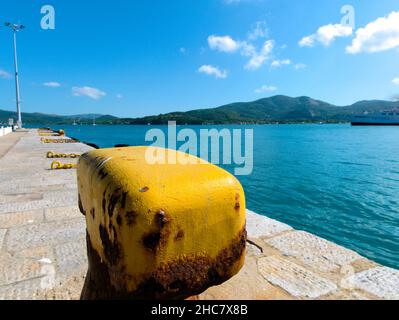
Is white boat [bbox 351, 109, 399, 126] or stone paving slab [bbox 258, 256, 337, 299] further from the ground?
white boat [bbox 351, 109, 399, 126]

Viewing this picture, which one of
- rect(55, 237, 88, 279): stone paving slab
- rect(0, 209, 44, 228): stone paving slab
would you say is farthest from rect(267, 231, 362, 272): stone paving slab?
rect(0, 209, 44, 228): stone paving slab

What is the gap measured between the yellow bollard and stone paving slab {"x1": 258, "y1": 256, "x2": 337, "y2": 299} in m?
1.31

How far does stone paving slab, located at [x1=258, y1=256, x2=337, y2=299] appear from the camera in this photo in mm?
2379

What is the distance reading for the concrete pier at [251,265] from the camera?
237 cm

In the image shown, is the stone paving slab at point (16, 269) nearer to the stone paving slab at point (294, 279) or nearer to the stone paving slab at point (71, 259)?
the stone paving slab at point (71, 259)

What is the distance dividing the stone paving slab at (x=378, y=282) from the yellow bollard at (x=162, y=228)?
1.77 m

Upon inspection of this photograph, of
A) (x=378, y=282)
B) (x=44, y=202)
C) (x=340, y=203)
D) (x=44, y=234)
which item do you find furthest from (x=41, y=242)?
(x=340, y=203)

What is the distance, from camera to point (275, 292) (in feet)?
7.75

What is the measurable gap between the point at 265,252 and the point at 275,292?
0.76m

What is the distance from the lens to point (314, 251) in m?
3.18

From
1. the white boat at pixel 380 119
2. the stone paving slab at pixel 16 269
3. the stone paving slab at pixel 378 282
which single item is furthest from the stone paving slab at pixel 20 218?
the white boat at pixel 380 119

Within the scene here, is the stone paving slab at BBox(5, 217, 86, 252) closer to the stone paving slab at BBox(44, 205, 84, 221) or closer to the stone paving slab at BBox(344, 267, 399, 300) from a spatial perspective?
the stone paving slab at BBox(44, 205, 84, 221)

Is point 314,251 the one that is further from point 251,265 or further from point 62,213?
point 62,213

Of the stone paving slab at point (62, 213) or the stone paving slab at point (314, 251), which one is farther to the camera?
the stone paving slab at point (62, 213)
